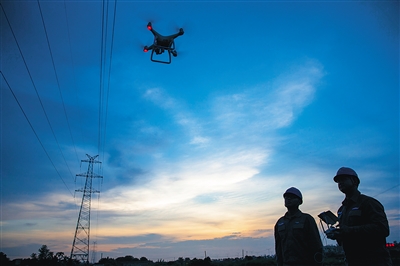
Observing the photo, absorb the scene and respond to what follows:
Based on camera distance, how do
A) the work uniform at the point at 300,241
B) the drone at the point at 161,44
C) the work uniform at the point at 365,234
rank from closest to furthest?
1. the work uniform at the point at 365,234
2. the work uniform at the point at 300,241
3. the drone at the point at 161,44

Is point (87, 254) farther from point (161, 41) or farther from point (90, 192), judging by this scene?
point (161, 41)

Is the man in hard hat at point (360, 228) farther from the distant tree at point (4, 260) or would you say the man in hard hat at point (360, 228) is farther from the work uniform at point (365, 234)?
the distant tree at point (4, 260)

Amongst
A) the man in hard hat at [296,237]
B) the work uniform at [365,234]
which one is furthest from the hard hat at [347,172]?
the man in hard hat at [296,237]

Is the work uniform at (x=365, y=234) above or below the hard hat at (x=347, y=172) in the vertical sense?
below

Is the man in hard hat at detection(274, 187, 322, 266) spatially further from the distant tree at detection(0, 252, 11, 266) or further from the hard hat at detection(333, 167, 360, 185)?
the distant tree at detection(0, 252, 11, 266)

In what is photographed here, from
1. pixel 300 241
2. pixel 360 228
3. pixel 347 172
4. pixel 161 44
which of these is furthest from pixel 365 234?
pixel 161 44

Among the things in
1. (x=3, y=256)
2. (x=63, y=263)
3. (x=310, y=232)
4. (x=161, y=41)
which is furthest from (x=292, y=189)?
(x=3, y=256)

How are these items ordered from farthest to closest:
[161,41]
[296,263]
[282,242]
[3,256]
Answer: [3,256] < [161,41] < [282,242] < [296,263]
